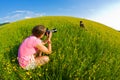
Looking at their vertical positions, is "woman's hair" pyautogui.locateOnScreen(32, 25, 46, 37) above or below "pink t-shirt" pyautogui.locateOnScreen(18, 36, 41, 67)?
above

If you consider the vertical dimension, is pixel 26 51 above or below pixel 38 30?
below

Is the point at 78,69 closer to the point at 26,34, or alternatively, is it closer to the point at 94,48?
the point at 94,48

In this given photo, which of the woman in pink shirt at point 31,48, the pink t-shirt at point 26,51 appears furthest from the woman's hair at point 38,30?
the pink t-shirt at point 26,51

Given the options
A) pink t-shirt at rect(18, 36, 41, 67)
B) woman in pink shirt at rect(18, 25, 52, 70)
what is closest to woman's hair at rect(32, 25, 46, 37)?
woman in pink shirt at rect(18, 25, 52, 70)

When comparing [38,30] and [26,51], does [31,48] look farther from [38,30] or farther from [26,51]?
[38,30]

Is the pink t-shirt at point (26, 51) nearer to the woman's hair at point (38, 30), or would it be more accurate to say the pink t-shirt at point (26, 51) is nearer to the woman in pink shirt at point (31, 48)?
the woman in pink shirt at point (31, 48)

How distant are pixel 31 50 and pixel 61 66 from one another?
1.10 m

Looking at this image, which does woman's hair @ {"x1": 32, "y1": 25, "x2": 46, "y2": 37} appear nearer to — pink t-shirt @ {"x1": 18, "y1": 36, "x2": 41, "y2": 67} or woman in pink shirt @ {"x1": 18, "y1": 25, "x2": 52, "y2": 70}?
woman in pink shirt @ {"x1": 18, "y1": 25, "x2": 52, "y2": 70}

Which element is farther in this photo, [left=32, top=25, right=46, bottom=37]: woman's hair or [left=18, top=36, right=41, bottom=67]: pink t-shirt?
[left=18, top=36, right=41, bottom=67]: pink t-shirt

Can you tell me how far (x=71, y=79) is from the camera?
795 centimetres

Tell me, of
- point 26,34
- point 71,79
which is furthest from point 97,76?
point 26,34

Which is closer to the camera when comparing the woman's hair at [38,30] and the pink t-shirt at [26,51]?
the woman's hair at [38,30]

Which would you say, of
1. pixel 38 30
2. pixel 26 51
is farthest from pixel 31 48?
pixel 38 30

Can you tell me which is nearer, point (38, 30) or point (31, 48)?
point (38, 30)
